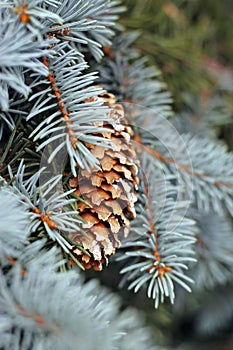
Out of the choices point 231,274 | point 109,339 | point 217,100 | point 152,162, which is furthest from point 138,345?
point 217,100

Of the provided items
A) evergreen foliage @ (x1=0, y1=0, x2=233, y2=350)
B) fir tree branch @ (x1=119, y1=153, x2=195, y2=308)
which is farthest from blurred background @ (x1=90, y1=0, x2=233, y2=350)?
fir tree branch @ (x1=119, y1=153, x2=195, y2=308)

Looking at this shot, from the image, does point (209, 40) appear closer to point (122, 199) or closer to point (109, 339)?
point (122, 199)

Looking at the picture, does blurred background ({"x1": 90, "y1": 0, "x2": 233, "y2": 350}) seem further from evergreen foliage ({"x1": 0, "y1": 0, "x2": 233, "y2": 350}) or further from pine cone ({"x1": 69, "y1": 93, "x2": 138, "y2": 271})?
pine cone ({"x1": 69, "y1": 93, "x2": 138, "y2": 271})

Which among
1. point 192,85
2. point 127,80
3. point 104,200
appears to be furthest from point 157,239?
point 192,85

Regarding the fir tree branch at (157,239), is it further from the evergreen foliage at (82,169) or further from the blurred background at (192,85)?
the blurred background at (192,85)

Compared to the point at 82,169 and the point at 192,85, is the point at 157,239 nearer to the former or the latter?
the point at 82,169

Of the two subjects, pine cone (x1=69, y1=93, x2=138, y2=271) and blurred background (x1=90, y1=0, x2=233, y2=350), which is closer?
pine cone (x1=69, y1=93, x2=138, y2=271)

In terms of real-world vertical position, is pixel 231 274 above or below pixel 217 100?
below
